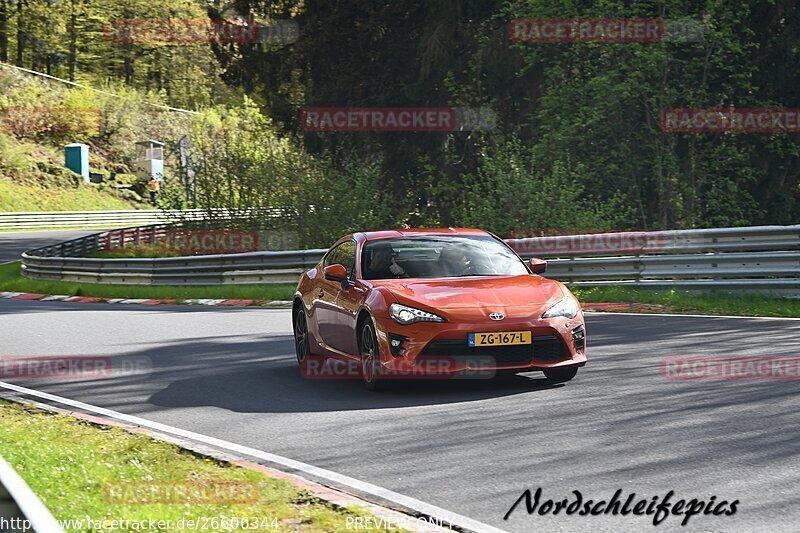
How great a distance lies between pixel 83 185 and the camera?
74.5 metres

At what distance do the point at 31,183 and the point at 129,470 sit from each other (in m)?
66.8

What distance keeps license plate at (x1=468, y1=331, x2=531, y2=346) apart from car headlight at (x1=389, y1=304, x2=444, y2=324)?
31 cm

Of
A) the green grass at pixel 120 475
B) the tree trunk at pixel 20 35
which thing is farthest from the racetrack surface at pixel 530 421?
the tree trunk at pixel 20 35

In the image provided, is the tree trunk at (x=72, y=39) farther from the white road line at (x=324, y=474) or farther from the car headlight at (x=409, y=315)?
the car headlight at (x=409, y=315)

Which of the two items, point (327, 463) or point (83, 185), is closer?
point (327, 463)

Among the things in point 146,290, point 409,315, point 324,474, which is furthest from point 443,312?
point 146,290

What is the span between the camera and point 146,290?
2772 cm

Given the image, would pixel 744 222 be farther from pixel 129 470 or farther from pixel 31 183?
pixel 31 183

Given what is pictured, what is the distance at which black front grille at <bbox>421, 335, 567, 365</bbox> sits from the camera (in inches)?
395

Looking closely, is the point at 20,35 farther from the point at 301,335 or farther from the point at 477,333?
the point at 477,333

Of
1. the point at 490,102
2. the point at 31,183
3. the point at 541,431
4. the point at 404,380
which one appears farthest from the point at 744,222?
the point at 31,183

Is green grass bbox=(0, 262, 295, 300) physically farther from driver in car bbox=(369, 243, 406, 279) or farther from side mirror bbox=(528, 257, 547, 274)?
side mirror bbox=(528, 257, 547, 274)

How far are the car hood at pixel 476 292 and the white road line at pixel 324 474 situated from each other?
2323 millimetres

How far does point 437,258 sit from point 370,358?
134cm
